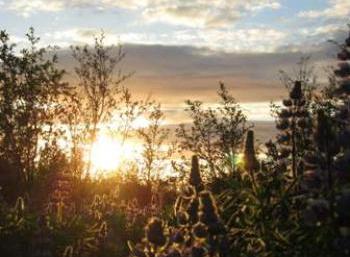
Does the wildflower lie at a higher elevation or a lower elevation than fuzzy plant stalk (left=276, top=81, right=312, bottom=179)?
lower

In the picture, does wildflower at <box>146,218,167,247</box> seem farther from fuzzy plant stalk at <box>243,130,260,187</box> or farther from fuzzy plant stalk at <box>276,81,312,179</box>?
fuzzy plant stalk at <box>276,81,312,179</box>

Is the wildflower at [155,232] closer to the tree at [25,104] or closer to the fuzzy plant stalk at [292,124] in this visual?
→ the fuzzy plant stalk at [292,124]

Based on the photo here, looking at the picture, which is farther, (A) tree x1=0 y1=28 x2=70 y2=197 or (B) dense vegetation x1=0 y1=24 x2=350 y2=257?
(A) tree x1=0 y1=28 x2=70 y2=197

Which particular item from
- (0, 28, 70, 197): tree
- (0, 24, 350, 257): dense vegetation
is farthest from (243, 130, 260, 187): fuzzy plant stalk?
(0, 28, 70, 197): tree

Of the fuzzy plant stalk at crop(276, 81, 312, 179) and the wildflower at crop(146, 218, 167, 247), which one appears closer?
the wildflower at crop(146, 218, 167, 247)

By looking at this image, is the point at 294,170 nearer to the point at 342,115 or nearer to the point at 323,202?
the point at 342,115

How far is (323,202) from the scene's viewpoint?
25.6 ft

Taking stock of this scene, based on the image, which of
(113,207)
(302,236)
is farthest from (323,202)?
(113,207)

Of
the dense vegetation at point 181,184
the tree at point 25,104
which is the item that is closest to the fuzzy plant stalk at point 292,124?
the dense vegetation at point 181,184

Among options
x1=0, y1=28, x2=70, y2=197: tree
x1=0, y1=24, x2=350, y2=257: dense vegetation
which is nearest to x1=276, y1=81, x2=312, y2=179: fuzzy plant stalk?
x1=0, y1=24, x2=350, y2=257: dense vegetation

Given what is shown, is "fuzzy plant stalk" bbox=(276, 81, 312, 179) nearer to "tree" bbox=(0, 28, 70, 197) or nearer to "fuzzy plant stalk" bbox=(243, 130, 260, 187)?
"fuzzy plant stalk" bbox=(243, 130, 260, 187)

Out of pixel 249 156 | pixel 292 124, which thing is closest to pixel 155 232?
pixel 249 156

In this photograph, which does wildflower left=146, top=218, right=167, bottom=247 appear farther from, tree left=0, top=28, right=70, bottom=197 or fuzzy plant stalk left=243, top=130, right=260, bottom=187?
tree left=0, top=28, right=70, bottom=197

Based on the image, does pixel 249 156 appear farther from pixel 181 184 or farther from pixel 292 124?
pixel 181 184
